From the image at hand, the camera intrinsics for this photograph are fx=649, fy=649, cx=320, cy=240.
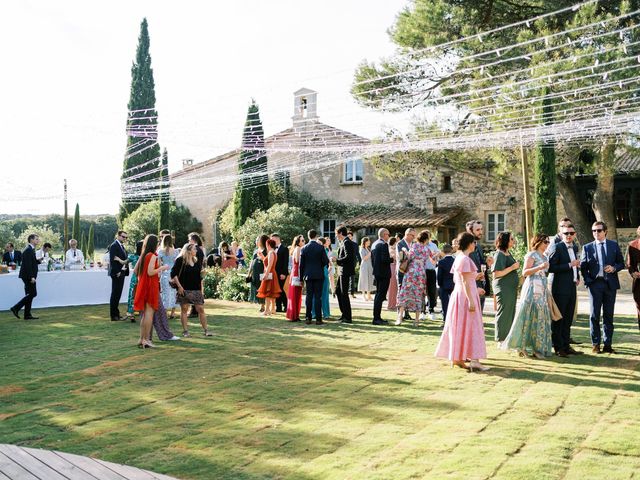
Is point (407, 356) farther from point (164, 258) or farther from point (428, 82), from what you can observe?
point (428, 82)

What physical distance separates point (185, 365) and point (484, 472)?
14.7 feet

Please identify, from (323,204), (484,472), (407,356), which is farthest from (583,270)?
(323,204)

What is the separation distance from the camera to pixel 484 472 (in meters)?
3.95

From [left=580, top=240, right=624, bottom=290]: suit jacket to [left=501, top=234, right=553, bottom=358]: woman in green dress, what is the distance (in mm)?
769

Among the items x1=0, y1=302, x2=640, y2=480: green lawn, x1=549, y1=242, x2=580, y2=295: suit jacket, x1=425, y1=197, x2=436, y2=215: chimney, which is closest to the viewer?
x1=0, y1=302, x2=640, y2=480: green lawn

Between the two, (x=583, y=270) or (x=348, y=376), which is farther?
(x=583, y=270)

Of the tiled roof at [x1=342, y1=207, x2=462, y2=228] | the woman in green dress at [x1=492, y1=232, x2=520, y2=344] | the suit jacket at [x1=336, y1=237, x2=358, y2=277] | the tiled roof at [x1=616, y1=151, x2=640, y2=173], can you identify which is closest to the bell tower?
the suit jacket at [x1=336, y1=237, x2=358, y2=277]

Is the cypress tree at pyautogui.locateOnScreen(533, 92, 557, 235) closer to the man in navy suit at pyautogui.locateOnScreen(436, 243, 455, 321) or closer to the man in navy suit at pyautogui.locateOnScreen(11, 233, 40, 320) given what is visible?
the man in navy suit at pyautogui.locateOnScreen(436, 243, 455, 321)

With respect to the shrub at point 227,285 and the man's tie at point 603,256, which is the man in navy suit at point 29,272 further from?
the man's tie at point 603,256

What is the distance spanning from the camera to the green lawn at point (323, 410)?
4.18 metres

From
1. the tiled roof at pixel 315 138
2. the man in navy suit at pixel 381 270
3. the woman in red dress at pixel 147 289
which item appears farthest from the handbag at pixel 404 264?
the woman in red dress at pixel 147 289

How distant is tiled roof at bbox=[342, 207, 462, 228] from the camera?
88.5 ft

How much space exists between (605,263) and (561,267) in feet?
2.01

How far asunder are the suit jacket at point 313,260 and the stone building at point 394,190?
13.0m
